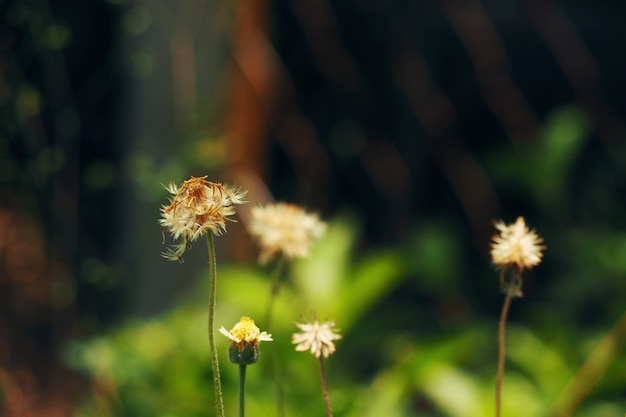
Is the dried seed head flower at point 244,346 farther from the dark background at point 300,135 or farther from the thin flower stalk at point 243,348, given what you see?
the dark background at point 300,135

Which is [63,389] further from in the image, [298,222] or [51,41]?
[298,222]

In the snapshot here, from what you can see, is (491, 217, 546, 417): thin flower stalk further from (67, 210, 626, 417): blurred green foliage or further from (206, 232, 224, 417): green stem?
(67, 210, 626, 417): blurred green foliage

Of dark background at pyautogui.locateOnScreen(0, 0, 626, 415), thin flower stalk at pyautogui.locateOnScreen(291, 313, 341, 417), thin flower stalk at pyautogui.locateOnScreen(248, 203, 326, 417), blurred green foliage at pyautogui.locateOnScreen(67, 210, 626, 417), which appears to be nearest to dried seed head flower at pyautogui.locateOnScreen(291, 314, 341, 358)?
thin flower stalk at pyautogui.locateOnScreen(291, 313, 341, 417)

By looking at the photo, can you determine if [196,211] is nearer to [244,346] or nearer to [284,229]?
[244,346]

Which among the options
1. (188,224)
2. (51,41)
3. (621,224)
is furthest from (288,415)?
(621,224)

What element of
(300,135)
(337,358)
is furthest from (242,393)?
(300,135)

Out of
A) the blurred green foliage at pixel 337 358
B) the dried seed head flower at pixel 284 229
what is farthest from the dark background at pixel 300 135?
the dried seed head flower at pixel 284 229

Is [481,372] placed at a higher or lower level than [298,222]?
higher
